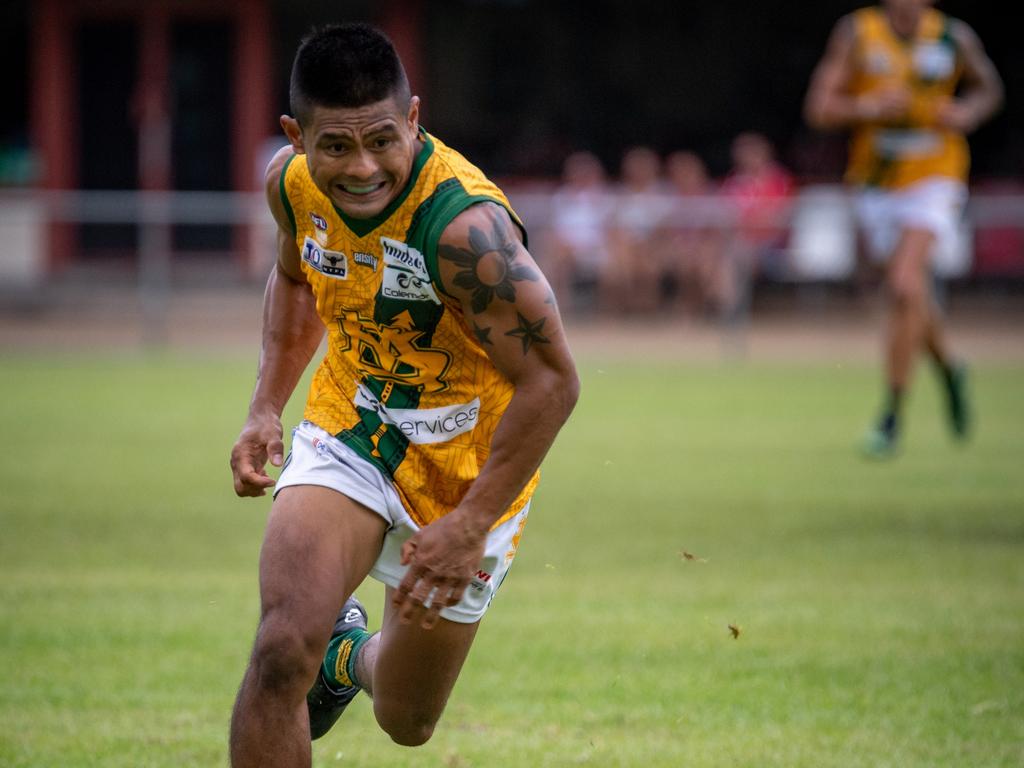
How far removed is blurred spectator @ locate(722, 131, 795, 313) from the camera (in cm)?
1947

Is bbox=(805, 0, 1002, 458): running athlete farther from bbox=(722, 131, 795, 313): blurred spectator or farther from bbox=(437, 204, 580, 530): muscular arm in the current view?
→ bbox=(722, 131, 795, 313): blurred spectator

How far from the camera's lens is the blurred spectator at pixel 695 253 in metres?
19.7

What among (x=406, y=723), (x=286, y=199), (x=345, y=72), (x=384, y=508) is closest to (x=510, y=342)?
(x=384, y=508)

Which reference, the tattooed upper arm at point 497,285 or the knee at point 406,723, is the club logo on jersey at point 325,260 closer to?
the tattooed upper arm at point 497,285

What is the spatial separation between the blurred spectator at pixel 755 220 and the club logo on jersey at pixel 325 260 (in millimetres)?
15547

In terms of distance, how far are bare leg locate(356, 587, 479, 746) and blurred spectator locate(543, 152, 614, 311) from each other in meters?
15.6

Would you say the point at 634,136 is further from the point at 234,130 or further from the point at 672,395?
the point at 672,395

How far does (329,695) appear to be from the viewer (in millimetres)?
4504

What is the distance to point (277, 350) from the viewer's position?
4488mm

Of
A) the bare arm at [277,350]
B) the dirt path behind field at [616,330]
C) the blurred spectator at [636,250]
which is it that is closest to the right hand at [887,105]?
the bare arm at [277,350]

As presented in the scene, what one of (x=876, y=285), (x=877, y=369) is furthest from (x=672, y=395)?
(x=876, y=285)

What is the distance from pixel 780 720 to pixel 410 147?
230 centimetres

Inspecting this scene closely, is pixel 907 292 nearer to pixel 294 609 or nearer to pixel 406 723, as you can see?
pixel 406 723

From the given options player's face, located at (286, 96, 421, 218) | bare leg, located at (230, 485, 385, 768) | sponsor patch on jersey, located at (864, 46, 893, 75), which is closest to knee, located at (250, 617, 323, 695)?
bare leg, located at (230, 485, 385, 768)
